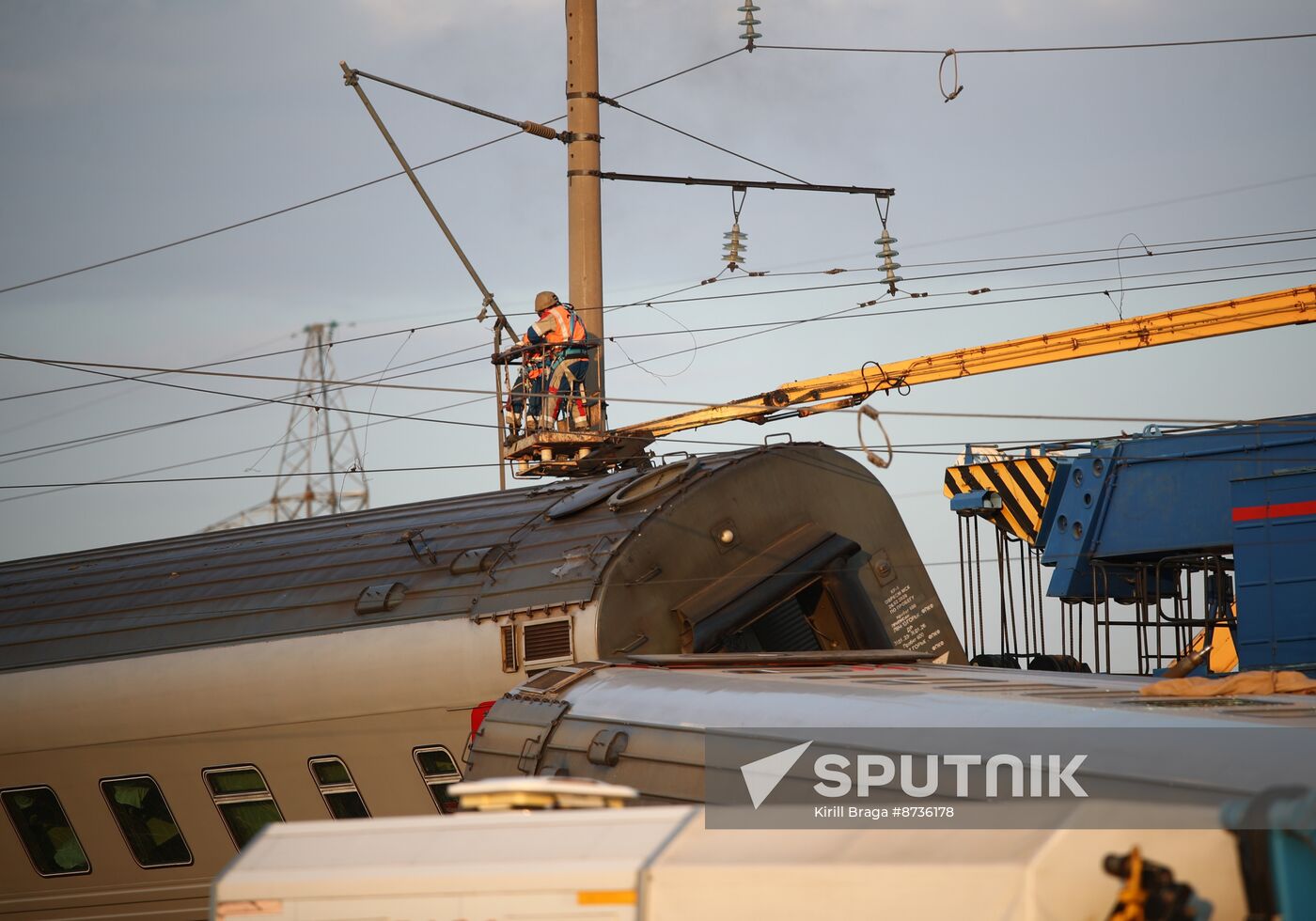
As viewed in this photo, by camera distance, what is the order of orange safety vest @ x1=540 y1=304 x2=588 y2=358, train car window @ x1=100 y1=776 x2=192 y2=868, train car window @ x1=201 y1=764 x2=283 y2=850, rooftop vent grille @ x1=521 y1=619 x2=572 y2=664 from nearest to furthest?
1. rooftop vent grille @ x1=521 y1=619 x2=572 y2=664
2. train car window @ x1=201 y1=764 x2=283 y2=850
3. train car window @ x1=100 y1=776 x2=192 y2=868
4. orange safety vest @ x1=540 y1=304 x2=588 y2=358

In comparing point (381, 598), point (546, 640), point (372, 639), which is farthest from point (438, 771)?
point (381, 598)

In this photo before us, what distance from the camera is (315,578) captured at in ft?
51.0

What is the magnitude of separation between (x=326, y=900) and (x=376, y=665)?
348 inches

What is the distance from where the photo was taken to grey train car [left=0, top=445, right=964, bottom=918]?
13.6 meters

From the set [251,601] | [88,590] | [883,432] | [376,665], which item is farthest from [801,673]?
[88,590]

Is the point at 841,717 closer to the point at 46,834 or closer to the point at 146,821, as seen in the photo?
the point at 146,821

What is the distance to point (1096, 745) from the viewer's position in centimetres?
648

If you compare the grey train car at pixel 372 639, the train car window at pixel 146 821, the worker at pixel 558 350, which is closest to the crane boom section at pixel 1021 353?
the worker at pixel 558 350

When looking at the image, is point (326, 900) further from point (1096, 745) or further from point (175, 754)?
point (175, 754)

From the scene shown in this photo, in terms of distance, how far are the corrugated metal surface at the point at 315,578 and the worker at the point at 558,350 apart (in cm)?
206

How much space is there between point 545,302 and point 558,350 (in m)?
0.64

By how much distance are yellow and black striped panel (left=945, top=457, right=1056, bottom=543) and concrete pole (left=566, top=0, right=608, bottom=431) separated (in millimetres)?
6217

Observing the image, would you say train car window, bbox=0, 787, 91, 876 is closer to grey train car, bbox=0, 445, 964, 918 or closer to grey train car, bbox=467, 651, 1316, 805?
grey train car, bbox=0, 445, 964, 918

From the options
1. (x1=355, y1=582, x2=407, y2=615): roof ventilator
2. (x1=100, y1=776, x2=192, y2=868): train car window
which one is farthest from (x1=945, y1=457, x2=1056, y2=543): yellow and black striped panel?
(x1=100, y1=776, x2=192, y2=868): train car window
